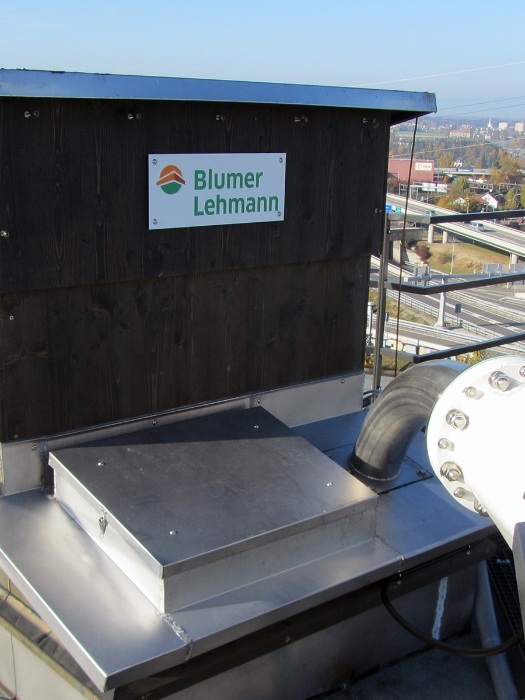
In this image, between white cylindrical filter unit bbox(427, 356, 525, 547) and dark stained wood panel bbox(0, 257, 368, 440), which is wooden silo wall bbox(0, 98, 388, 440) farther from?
white cylindrical filter unit bbox(427, 356, 525, 547)

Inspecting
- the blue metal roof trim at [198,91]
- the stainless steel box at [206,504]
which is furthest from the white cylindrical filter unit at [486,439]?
the blue metal roof trim at [198,91]

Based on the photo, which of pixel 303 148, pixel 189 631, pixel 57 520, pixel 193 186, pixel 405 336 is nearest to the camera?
pixel 189 631

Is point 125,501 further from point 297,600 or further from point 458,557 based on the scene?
point 458,557

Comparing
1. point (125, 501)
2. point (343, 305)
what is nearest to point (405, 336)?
point (343, 305)

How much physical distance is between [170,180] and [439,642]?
233cm

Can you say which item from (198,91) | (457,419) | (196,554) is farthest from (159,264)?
(457,419)

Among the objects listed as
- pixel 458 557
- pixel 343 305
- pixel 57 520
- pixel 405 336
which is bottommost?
pixel 405 336

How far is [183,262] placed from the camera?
11.5ft

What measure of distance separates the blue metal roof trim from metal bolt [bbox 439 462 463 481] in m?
1.80

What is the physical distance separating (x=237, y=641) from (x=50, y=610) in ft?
2.31

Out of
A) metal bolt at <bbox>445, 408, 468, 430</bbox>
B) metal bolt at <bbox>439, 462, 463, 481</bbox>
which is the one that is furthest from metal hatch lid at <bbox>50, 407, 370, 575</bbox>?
metal bolt at <bbox>445, 408, 468, 430</bbox>

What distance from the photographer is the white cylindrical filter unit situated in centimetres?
224

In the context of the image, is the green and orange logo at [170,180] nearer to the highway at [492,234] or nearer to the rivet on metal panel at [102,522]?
the rivet on metal panel at [102,522]

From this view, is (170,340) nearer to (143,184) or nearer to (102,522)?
(143,184)
